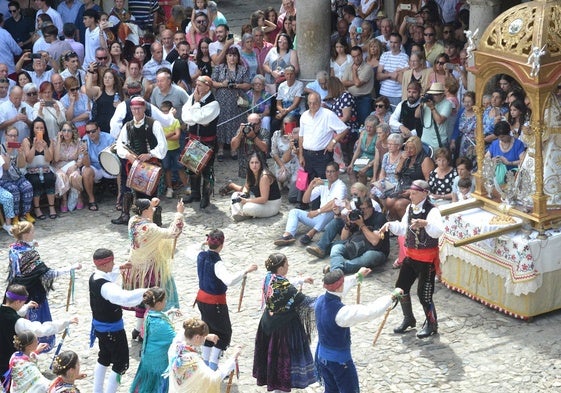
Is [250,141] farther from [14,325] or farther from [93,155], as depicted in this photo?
[14,325]

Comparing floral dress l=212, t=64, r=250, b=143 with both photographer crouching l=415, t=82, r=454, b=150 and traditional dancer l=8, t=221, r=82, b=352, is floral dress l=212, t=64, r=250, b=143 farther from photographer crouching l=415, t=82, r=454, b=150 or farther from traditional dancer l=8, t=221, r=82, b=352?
traditional dancer l=8, t=221, r=82, b=352

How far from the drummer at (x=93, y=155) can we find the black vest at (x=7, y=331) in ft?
17.3

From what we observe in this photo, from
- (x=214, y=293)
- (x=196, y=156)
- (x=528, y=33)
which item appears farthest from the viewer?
(x=196, y=156)

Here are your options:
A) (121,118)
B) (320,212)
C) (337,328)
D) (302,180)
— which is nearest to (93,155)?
(121,118)

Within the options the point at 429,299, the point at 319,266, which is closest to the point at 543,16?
the point at 429,299

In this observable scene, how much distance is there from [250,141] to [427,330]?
4.43 m

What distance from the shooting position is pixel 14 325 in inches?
408

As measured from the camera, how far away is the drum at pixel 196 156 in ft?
49.8

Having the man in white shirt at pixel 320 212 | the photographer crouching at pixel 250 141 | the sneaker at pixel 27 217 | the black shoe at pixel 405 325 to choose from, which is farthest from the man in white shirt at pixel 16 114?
the black shoe at pixel 405 325

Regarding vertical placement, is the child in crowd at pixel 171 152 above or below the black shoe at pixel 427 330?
above

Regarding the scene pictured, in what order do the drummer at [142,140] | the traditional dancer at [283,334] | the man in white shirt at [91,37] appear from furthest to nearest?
the man in white shirt at [91,37] < the drummer at [142,140] < the traditional dancer at [283,334]

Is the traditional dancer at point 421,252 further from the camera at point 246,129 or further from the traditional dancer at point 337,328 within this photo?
the camera at point 246,129

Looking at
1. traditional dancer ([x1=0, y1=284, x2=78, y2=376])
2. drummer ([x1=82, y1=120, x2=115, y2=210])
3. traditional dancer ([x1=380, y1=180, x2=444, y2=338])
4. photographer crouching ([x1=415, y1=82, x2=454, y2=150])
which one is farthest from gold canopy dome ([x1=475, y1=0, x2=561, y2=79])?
drummer ([x1=82, y1=120, x2=115, y2=210])

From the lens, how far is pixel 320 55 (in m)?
16.8
